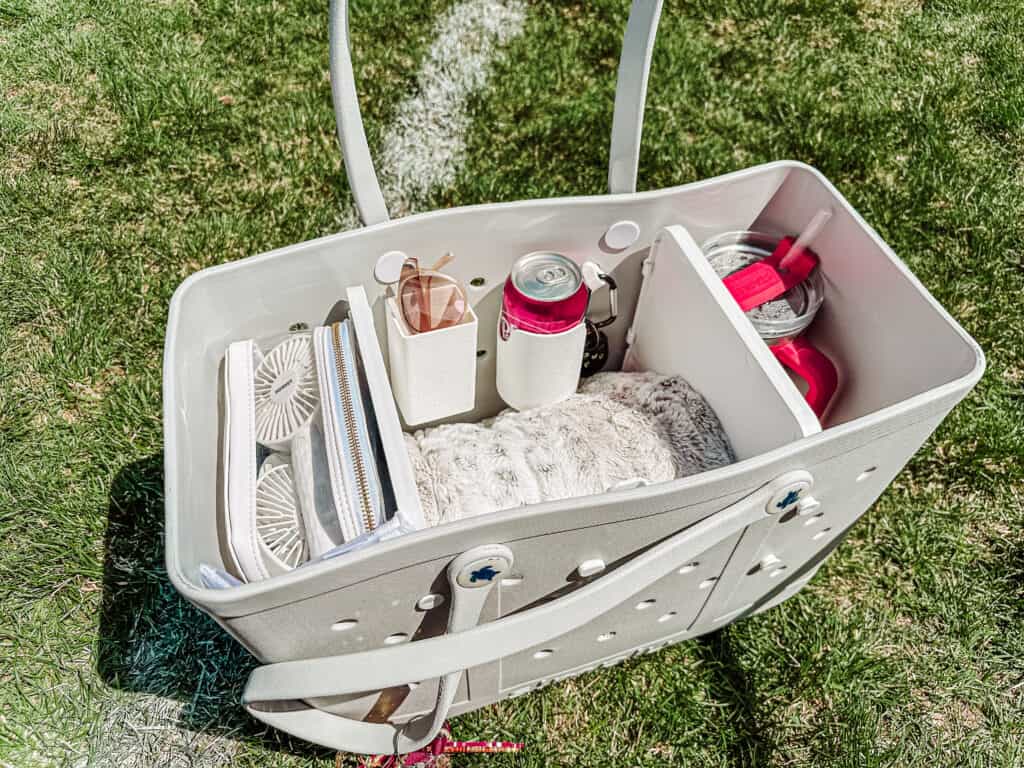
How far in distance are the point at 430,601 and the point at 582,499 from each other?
22 centimetres

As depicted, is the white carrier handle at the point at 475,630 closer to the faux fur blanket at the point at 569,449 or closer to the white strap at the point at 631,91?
the faux fur blanket at the point at 569,449

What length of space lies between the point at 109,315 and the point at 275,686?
1.22 metres

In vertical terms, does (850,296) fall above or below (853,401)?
above

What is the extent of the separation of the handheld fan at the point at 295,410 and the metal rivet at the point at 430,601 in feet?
0.41

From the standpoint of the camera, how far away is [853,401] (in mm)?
1284

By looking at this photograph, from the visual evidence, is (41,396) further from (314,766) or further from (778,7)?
(778,7)

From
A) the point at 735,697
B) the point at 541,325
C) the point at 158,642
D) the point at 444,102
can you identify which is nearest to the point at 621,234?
the point at 541,325

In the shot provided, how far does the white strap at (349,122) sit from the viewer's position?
0.96 m

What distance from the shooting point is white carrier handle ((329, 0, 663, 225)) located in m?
A: 0.98

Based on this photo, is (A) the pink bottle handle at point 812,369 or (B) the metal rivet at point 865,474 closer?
(B) the metal rivet at point 865,474

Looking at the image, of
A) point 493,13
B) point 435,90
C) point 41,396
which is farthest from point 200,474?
point 493,13

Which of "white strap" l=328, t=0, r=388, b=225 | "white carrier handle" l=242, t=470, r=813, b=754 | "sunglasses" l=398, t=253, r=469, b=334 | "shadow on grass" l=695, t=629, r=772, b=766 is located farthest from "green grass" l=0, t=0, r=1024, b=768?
"white strap" l=328, t=0, r=388, b=225

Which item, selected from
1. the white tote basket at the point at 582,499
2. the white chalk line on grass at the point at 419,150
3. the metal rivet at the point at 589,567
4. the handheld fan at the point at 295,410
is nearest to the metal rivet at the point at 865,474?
the white tote basket at the point at 582,499

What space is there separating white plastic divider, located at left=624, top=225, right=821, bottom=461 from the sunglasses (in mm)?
324
